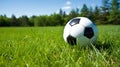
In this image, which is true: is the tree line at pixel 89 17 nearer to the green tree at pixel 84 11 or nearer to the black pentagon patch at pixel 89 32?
the green tree at pixel 84 11

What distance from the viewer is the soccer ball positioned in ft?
11.8

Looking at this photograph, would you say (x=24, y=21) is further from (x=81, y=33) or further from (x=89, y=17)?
(x=81, y=33)

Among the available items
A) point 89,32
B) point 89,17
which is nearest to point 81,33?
point 89,32

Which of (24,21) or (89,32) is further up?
(24,21)

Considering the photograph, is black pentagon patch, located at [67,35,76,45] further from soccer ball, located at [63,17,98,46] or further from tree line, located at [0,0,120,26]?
tree line, located at [0,0,120,26]

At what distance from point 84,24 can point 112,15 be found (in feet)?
218

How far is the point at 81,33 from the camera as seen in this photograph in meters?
3.62

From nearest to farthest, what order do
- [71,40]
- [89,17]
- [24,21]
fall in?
[71,40] < [89,17] < [24,21]

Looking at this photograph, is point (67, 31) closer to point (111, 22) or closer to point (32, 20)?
point (111, 22)

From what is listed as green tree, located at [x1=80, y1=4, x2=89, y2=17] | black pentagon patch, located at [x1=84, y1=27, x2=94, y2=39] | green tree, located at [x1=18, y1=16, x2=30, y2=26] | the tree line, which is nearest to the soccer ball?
black pentagon patch, located at [x1=84, y1=27, x2=94, y2=39]

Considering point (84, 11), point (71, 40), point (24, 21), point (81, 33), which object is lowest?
point (71, 40)

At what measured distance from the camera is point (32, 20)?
358 feet

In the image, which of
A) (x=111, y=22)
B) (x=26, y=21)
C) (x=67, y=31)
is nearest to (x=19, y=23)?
(x=26, y=21)

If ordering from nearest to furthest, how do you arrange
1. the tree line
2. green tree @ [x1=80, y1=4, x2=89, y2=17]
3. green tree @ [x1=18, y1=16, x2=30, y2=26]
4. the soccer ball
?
the soccer ball, the tree line, green tree @ [x1=80, y1=4, x2=89, y2=17], green tree @ [x1=18, y1=16, x2=30, y2=26]
